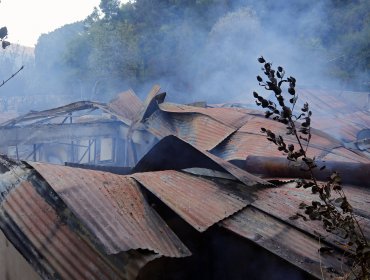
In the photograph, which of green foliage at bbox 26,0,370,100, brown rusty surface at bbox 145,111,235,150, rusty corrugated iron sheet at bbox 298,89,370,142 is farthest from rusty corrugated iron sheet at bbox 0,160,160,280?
green foliage at bbox 26,0,370,100

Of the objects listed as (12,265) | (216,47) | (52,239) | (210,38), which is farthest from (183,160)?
(210,38)

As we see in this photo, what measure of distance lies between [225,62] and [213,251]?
55.2ft

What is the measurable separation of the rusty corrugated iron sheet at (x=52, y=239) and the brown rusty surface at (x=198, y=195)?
0.50m

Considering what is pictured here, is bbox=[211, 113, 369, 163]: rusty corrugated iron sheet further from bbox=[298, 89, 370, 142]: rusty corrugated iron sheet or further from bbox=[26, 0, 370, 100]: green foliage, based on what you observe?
bbox=[26, 0, 370, 100]: green foliage

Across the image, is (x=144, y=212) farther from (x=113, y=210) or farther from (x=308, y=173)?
(x=308, y=173)

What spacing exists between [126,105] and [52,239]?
691 cm

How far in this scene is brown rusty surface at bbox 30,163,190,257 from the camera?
1.83m

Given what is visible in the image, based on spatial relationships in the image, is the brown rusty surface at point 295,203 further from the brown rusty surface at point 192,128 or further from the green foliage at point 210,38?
the green foliage at point 210,38

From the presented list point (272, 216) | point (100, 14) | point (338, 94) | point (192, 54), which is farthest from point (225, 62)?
point (272, 216)

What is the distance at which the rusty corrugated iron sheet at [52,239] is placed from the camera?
186 cm

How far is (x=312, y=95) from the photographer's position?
1038cm

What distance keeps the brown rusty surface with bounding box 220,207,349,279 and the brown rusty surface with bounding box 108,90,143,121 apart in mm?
6300

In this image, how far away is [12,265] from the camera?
2699 millimetres

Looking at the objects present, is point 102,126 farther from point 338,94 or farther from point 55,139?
point 338,94
